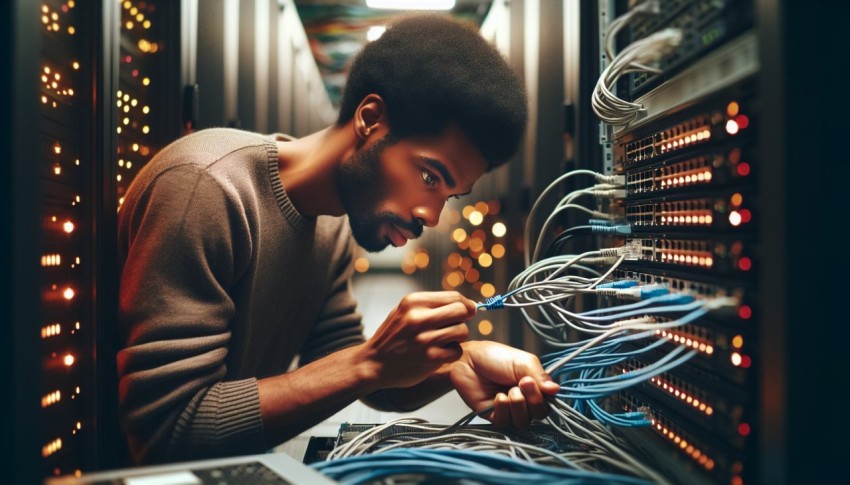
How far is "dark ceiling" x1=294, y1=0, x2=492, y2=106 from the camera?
12.2 ft

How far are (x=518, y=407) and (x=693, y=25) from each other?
0.60 metres

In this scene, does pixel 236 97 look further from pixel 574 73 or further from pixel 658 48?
pixel 658 48

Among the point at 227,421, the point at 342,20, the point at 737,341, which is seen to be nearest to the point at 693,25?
the point at 737,341

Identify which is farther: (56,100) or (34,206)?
(56,100)

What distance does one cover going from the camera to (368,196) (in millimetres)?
1110

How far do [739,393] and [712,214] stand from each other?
221 millimetres

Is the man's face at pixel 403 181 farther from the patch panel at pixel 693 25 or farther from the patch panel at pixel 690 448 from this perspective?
the patch panel at pixel 690 448

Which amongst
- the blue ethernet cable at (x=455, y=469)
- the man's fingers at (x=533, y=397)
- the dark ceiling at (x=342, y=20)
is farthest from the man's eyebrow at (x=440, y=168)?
the dark ceiling at (x=342, y=20)

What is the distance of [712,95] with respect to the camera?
0.63m

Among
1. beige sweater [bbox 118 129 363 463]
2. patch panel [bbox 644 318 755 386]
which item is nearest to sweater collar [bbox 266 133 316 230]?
beige sweater [bbox 118 129 363 463]

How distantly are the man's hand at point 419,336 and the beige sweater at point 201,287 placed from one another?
23cm

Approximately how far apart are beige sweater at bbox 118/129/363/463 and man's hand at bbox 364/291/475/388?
23 cm

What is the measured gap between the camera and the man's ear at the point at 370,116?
111 centimetres

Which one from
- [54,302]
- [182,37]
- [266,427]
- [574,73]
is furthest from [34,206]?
[574,73]
